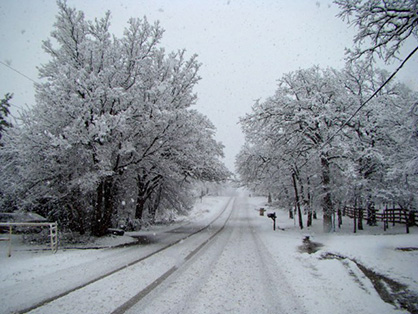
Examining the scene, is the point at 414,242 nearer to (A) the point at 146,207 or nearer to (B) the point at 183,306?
(B) the point at 183,306

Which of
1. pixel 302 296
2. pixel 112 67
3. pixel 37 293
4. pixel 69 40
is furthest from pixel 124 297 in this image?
pixel 69 40

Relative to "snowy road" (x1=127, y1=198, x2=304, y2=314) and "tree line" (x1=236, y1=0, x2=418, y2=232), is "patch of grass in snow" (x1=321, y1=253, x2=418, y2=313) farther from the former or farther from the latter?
"tree line" (x1=236, y1=0, x2=418, y2=232)

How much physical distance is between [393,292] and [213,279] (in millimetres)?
4158

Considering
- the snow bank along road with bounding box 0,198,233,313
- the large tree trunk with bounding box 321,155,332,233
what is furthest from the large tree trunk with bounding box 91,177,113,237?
the large tree trunk with bounding box 321,155,332,233

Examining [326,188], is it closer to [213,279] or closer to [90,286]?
[213,279]

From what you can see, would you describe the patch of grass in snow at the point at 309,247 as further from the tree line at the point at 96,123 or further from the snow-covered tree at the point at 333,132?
the tree line at the point at 96,123

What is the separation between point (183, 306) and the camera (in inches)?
194

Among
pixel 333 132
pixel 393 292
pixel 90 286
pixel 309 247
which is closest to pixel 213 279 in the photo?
pixel 90 286

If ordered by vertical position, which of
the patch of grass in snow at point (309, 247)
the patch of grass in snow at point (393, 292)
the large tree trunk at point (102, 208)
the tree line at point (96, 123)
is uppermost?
the tree line at point (96, 123)

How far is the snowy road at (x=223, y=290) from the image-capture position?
16.0 feet

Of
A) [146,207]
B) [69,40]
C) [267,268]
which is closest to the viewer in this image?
[267,268]

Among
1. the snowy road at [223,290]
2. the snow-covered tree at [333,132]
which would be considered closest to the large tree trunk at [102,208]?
the snowy road at [223,290]

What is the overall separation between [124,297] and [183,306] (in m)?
1.34

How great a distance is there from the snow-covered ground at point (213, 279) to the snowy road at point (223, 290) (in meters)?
0.02
